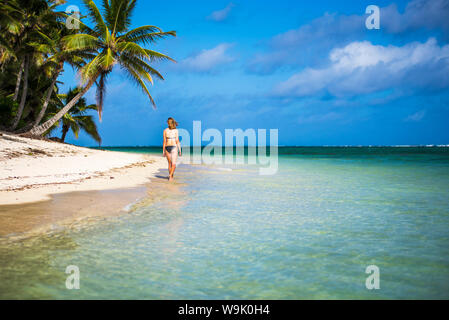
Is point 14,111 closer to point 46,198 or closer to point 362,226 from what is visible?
point 46,198

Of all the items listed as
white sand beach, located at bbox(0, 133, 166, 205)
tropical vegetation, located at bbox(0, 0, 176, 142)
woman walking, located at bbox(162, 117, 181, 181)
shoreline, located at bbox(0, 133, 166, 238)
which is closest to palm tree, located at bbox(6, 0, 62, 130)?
tropical vegetation, located at bbox(0, 0, 176, 142)

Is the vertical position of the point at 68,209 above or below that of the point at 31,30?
below

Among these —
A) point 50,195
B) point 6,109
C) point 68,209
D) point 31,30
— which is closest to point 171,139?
point 50,195

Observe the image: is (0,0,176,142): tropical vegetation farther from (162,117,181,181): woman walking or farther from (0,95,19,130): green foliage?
(162,117,181,181): woman walking

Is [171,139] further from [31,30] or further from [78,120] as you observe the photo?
[78,120]

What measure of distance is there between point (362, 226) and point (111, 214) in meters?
4.28

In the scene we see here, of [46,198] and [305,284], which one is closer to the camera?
[305,284]

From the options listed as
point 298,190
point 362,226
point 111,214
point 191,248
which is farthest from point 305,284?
point 298,190

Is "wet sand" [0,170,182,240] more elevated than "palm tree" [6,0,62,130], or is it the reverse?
"palm tree" [6,0,62,130]

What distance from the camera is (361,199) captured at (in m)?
8.20

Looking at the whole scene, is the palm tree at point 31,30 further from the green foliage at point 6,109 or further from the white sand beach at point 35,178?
the white sand beach at point 35,178

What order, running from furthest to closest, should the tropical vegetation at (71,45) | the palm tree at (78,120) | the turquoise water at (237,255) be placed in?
1. the palm tree at (78,120)
2. the tropical vegetation at (71,45)
3. the turquoise water at (237,255)

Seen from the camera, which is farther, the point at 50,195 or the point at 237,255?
the point at 50,195

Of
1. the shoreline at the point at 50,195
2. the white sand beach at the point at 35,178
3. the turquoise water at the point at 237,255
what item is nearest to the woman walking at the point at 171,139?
the white sand beach at the point at 35,178
